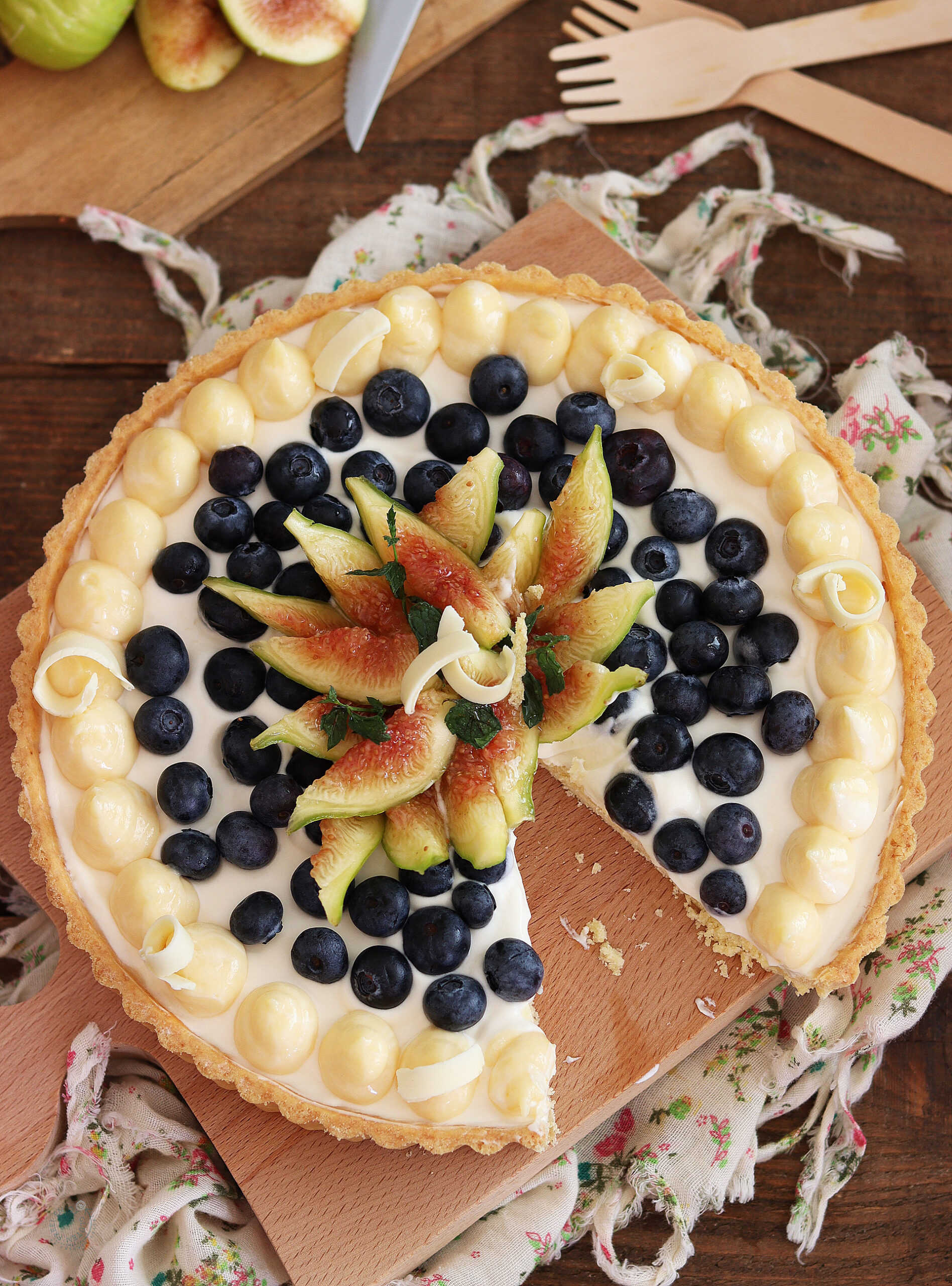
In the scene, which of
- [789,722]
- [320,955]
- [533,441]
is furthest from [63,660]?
[789,722]

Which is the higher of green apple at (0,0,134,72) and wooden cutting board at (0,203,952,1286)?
green apple at (0,0,134,72)

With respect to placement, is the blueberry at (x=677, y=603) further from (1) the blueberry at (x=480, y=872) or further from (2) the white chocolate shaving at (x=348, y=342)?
(2) the white chocolate shaving at (x=348, y=342)

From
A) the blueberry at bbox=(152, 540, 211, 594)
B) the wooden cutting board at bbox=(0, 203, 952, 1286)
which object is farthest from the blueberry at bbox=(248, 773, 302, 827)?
the wooden cutting board at bbox=(0, 203, 952, 1286)

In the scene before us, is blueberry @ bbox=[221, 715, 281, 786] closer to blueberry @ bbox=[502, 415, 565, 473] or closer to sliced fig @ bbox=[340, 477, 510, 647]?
sliced fig @ bbox=[340, 477, 510, 647]

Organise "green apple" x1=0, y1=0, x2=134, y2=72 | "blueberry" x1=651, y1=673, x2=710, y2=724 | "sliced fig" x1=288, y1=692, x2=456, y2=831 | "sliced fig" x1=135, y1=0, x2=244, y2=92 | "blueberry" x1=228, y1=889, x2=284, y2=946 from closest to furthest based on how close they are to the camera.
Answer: "sliced fig" x1=288, y1=692, x2=456, y2=831
"blueberry" x1=228, y1=889, x2=284, y2=946
"blueberry" x1=651, y1=673, x2=710, y2=724
"green apple" x1=0, y1=0, x2=134, y2=72
"sliced fig" x1=135, y1=0, x2=244, y2=92

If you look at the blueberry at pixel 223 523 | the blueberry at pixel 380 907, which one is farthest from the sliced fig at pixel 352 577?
the blueberry at pixel 380 907

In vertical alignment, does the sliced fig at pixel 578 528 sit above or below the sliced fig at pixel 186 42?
below
